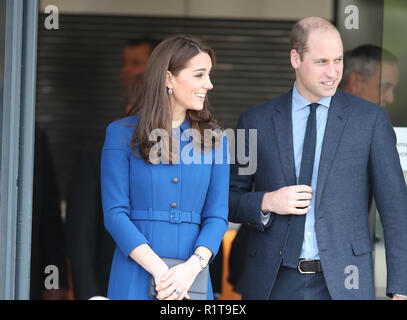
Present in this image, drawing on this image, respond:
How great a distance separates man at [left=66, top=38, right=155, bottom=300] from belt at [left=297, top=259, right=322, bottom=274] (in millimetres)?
1420

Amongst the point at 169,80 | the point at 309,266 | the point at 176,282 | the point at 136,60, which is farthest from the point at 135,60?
the point at 176,282

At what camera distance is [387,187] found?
137 inches

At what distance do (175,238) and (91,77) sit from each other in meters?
5.23

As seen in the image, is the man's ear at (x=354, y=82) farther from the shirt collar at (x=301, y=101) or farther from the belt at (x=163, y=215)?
the belt at (x=163, y=215)

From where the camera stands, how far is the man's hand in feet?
11.3

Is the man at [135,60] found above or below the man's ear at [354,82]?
above

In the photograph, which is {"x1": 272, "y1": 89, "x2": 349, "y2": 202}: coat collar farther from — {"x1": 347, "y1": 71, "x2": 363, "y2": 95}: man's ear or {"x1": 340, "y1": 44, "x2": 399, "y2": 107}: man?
{"x1": 347, "y1": 71, "x2": 363, "y2": 95}: man's ear

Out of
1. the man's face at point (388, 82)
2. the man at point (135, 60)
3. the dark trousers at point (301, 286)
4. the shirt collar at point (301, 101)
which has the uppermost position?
the man at point (135, 60)

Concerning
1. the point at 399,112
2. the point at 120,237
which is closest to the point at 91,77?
the point at 399,112

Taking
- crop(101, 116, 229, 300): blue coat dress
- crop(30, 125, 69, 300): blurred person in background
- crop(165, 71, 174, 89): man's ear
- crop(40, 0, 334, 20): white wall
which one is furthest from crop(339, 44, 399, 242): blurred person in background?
crop(40, 0, 334, 20): white wall

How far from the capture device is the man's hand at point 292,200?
11.3ft

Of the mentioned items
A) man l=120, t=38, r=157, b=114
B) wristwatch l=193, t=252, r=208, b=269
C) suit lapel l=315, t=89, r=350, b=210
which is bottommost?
wristwatch l=193, t=252, r=208, b=269

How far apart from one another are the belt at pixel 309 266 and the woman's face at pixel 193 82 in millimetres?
924

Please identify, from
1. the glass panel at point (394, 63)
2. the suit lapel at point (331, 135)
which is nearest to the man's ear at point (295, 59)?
the suit lapel at point (331, 135)
